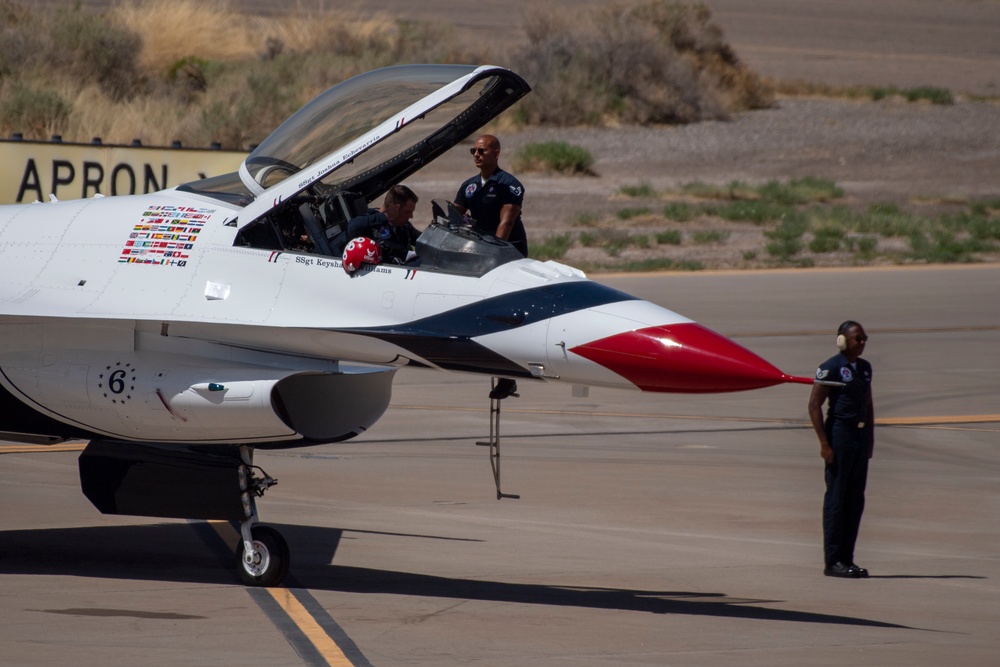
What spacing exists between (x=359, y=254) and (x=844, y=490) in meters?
3.57

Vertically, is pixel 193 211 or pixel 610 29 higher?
pixel 610 29

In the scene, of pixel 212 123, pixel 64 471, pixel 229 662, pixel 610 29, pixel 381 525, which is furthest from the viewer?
pixel 610 29

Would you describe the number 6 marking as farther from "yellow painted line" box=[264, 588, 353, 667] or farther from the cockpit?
"yellow painted line" box=[264, 588, 353, 667]

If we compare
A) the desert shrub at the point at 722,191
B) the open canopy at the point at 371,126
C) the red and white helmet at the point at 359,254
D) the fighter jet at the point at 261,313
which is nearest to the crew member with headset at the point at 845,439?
the fighter jet at the point at 261,313

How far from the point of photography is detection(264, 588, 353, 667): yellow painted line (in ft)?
25.1

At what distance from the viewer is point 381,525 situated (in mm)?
10961

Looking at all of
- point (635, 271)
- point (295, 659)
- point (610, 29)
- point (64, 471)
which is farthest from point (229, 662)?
point (610, 29)

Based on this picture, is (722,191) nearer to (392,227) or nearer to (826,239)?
(826,239)

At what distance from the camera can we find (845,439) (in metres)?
9.30

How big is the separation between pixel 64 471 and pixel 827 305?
573 inches

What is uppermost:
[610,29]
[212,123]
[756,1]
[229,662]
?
[756,1]

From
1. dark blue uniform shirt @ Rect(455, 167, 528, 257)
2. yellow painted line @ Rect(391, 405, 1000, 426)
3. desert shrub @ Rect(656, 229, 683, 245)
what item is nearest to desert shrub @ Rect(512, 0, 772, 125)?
desert shrub @ Rect(656, 229, 683, 245)

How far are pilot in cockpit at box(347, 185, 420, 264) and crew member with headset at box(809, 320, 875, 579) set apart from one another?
2.80m

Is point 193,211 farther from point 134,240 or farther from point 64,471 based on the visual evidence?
point 64,471
